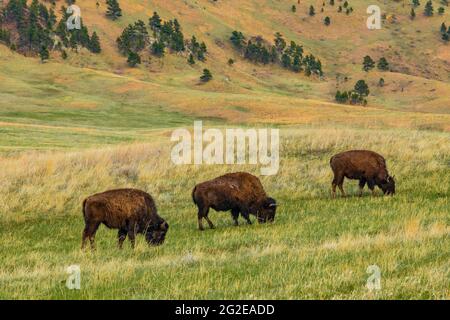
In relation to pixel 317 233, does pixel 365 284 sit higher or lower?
higher

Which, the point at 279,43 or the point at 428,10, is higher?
the point at 428,10

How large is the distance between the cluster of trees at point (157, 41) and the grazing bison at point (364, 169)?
115 metres

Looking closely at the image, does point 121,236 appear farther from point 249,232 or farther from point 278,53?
point 278,53

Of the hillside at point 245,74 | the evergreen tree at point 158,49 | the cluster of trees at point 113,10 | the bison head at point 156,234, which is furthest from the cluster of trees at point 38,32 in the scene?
the bison head at point 156,234

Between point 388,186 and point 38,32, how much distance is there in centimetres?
11656

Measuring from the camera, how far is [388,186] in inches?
758

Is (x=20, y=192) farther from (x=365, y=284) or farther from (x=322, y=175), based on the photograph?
(x=365, y=284)

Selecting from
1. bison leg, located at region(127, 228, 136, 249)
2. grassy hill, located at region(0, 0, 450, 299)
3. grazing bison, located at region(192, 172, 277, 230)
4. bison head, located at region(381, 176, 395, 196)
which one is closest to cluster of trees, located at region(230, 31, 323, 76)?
grassy hill, located at region(0, 0, 450, 299)

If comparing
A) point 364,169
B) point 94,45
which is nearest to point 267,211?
point 364,169

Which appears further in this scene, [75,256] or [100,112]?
[100,112]

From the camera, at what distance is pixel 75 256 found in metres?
13.4
